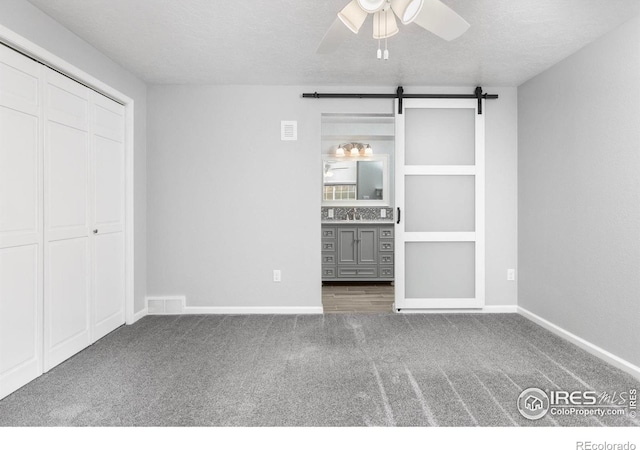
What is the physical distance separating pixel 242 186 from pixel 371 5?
249 centimetres

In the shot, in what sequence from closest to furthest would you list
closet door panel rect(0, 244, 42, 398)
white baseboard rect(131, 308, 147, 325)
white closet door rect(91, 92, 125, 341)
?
closet door panel rect(0, 244, 42, 398)
white closet door rect(91, 92, 125, 341)
white baseboard rect(131, 308, 147, 325)

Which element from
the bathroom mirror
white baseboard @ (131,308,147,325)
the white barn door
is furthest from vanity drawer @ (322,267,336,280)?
white baseboard @ (131,308,147,325)

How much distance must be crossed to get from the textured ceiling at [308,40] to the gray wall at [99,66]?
75mm

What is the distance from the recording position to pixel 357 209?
632 centimetres

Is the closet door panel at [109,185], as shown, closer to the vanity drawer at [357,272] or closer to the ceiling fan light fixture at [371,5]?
the ceiling fan light fixture at [371,5]

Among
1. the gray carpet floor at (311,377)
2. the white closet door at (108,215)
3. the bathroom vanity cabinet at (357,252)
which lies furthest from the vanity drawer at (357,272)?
the white closet door at (108,215)

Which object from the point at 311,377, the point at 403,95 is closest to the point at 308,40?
the point at 403,95

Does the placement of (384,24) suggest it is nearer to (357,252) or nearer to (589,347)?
(589,347)

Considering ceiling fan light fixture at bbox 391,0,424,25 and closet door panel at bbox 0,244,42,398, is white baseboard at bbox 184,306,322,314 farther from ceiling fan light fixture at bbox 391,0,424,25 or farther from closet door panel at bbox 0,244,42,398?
ceiling fan light fixture at bbox 391,0,424,25

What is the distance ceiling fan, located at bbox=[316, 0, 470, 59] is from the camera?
1.89 metres

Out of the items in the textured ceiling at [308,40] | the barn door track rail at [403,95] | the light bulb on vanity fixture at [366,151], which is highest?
the textured ceiling at [308,40]

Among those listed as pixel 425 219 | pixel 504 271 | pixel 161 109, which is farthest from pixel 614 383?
pixel 161 109

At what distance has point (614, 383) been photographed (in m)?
2.40

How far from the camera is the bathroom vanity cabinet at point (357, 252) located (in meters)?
5.87
